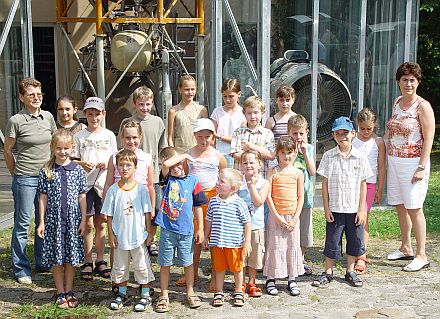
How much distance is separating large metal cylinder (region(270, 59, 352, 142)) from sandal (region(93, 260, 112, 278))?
3.05m

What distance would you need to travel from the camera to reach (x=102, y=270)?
5469mm

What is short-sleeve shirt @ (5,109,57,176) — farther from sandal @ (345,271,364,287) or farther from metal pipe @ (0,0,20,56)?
sandal @ (345,271,364,287)

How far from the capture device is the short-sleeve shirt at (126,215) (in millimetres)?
4652

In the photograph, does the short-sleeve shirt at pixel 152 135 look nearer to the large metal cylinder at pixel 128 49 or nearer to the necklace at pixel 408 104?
the necklace at pixel 408 104

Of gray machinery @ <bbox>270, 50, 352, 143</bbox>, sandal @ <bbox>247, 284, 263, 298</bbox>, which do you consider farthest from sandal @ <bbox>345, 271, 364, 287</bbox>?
gray machinery @ <bbox>270, 50, 352, 143</bbox>

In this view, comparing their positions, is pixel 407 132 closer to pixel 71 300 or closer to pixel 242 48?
pixel 242 48

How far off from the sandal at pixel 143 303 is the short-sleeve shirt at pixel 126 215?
402mm


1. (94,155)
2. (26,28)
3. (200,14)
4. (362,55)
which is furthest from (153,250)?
(200,14)

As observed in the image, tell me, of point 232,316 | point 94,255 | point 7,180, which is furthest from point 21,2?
point 232,316

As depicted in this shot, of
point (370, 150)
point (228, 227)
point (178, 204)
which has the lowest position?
point (228, 227)

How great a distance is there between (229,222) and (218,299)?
60 cm

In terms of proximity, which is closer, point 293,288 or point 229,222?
point 229,222

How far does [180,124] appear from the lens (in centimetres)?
566

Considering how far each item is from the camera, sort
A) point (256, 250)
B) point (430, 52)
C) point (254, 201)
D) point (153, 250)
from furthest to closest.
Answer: point (430, 52), point (153, 250), point (256, 250), point (254, 201)
